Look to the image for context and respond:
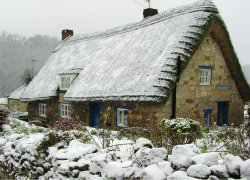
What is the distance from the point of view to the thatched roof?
1023 centimetres

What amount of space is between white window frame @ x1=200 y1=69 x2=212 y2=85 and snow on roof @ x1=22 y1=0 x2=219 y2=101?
1.88 metres

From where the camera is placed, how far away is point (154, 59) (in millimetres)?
11086

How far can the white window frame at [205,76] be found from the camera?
39.0ft

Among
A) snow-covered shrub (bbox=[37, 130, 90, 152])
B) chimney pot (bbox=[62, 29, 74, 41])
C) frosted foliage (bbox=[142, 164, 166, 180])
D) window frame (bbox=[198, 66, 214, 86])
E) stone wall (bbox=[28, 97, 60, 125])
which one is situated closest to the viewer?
frosted foliage (bbox=[142, 164, 166, 180])

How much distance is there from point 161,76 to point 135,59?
2645mm

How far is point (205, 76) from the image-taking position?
1202cm

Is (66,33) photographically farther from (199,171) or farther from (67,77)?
(199,171)

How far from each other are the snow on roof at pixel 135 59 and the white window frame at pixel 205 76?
74.2 inches

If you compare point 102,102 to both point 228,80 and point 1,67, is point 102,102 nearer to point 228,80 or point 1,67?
point 228,80

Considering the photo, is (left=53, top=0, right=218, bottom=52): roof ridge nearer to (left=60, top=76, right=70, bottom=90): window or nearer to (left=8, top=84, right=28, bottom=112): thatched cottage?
(left=60, top=76, right=70, bottom=90): window

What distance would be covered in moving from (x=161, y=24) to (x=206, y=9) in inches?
102

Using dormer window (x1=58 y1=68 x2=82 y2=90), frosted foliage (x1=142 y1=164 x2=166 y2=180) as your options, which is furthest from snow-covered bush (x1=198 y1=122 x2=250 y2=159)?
dormer window (x1=58 y1=68 x2=82 y2=90)

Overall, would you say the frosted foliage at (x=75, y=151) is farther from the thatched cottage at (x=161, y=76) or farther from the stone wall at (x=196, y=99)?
the thatched cottage at (x=161, y=76)

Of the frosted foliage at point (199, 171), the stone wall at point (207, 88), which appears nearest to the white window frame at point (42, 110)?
the stone wall at point (207, 88)
